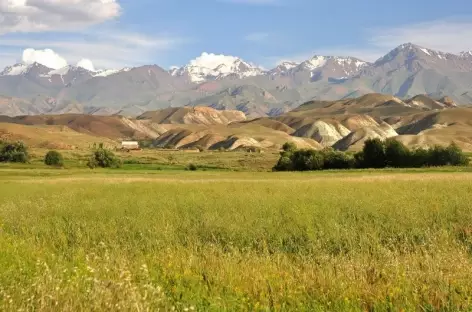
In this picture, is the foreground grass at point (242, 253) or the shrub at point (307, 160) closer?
the foreground grass at point (242, 253)

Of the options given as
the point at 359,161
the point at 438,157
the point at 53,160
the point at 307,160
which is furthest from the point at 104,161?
the point at 438,157

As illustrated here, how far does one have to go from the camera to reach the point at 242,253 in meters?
16.7

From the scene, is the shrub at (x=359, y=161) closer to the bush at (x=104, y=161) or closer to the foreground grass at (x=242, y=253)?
the bush at (x=104, y=161)

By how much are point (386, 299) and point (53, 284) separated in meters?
6.88

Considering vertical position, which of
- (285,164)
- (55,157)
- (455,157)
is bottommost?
(55,157)

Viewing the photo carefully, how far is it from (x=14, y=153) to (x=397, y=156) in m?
107

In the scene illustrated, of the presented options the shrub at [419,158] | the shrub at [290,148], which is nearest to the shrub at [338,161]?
the shrub at [419,158]

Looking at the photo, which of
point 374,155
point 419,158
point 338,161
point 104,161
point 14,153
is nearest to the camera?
point 419,158

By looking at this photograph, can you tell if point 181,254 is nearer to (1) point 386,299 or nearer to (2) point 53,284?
(2) point 53,284

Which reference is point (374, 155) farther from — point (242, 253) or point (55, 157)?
point (242, 253)

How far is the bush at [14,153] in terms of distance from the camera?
146250 millimetres

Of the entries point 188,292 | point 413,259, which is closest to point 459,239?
point 413,259

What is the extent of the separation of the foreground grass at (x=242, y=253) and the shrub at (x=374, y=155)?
72057 mm

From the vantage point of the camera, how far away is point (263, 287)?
11914 millimetres
